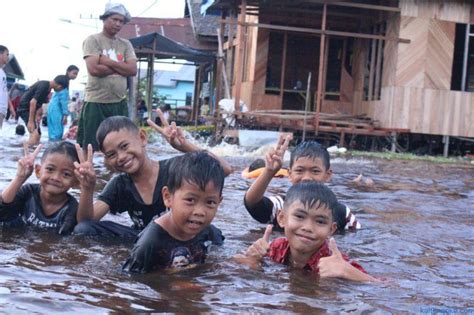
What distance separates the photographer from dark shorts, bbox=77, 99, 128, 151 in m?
6.60

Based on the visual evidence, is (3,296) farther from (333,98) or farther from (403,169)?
(333,98)

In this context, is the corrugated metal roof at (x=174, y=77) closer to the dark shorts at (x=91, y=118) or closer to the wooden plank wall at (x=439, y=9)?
the wooden plank wall at (x=439, y=9)

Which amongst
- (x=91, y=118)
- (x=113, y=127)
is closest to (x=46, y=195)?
(x=113, y=127)

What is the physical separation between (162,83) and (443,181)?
57270 millimetres

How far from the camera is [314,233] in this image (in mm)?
3432

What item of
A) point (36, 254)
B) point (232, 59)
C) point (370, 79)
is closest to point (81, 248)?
point (36, 254)

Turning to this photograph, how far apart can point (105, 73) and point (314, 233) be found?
3.73m

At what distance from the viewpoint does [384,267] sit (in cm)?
393

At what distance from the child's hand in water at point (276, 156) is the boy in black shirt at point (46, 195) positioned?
1.16m

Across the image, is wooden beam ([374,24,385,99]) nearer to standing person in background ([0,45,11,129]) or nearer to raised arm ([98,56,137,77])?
standing person in background ([0,45,11,129])

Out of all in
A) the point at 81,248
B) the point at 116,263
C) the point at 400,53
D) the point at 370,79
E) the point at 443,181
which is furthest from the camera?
the point at 370,79

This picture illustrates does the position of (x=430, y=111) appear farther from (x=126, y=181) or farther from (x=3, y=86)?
(x=126, y=181)

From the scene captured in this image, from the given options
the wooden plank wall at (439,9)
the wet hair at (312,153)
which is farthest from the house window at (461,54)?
the wet hair at (312,153)

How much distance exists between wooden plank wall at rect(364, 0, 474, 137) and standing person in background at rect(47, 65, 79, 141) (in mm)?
7174
